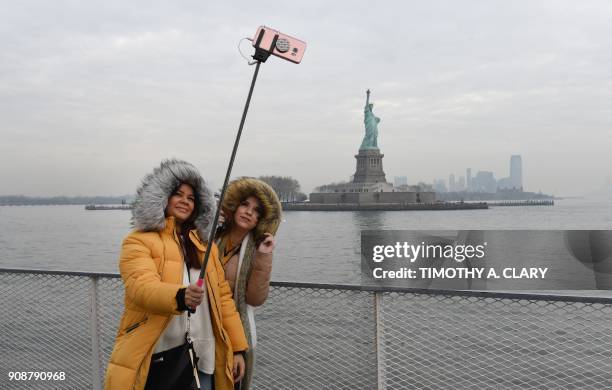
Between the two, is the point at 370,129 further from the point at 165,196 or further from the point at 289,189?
the point at 165,196

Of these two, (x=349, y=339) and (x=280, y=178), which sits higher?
(x=280, y=178)

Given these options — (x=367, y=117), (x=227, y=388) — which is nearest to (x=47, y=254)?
(x=227, y=388)

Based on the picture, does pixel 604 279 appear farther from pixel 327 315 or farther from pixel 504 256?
pixel 327 315

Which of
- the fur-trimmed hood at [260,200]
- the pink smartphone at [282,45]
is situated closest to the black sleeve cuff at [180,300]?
the fur-trimmed hood at [260,200]

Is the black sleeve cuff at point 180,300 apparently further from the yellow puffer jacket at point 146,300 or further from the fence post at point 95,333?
the fence post at point 95,333

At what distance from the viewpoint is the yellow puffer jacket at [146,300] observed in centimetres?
227

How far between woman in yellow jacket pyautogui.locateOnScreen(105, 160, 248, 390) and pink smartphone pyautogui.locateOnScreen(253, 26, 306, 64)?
645 millimetres

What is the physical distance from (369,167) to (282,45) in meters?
79.5

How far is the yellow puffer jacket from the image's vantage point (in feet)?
7.46

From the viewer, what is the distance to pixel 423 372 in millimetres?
7344

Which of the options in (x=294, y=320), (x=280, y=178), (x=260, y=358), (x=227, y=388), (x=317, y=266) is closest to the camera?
(x=227, y=388)

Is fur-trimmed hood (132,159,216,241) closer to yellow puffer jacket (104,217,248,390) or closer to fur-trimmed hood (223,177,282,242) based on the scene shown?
yellow puffer jacket (104,217,248,390)

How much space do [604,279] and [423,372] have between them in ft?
61.4

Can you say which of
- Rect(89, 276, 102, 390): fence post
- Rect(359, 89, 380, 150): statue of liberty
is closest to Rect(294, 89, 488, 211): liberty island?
Rect(359, 89, 380, 150): statue of liberty
